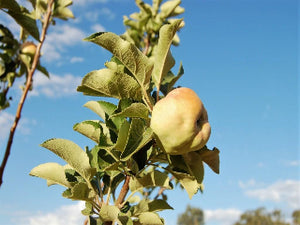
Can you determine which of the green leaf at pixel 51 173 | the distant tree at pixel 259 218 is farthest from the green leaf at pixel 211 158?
the distant tree at pixel 259 218

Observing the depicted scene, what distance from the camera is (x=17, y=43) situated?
2.42m

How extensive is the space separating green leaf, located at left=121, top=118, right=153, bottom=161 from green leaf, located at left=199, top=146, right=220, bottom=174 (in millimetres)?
219

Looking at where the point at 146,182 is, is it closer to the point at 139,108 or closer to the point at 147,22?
the point at 139,108

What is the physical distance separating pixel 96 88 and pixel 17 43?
169cm

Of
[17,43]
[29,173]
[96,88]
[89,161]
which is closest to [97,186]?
[89,161]

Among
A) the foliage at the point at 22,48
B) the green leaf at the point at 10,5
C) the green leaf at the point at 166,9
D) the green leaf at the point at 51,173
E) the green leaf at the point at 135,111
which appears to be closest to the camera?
the green leaf at the point at 135,111

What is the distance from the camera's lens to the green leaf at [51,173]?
1.11m

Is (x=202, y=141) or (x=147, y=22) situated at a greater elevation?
(x=147, y=22)

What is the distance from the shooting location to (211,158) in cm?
105

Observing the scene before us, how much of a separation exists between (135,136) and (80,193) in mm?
243

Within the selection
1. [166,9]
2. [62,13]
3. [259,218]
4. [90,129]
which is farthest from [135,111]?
[259,218]

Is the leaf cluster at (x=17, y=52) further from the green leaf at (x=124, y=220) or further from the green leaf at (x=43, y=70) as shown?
the green leaf at (x=124, y=220)

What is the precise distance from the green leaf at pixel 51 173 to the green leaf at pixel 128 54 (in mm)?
406

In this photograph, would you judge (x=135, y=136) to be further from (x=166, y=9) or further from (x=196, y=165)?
(x=166, y=9)
